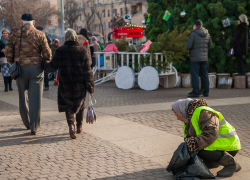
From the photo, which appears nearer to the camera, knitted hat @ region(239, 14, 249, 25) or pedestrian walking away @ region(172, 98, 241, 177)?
pedestrian walking away @ region(172, 98, 241, 177)

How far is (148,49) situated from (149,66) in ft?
1.89

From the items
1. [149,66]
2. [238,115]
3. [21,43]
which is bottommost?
[238,115]

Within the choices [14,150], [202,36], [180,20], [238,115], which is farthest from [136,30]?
[14,150]

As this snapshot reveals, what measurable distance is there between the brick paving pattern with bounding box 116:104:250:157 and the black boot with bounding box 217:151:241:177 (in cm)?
135

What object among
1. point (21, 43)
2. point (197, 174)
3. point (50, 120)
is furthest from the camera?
point (50, 120)

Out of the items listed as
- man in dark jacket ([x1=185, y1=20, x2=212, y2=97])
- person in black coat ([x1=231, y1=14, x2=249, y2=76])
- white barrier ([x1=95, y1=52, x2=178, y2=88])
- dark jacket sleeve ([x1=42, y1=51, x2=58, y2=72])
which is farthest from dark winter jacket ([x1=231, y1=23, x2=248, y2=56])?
dark jacket sleeve ([x1=42, y1=51, x2=58, y2=72])

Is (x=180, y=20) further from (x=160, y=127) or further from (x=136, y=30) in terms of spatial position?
(x=136, y=30)

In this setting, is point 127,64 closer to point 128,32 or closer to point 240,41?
point 240,41

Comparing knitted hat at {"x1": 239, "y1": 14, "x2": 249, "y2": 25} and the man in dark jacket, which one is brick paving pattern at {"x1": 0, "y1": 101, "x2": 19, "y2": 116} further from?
knitted hat at {"x1": 239, "y1": 14, "x2": 249, "y2": 25}

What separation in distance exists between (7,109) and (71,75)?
11.8ft

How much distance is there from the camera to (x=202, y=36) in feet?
34.1

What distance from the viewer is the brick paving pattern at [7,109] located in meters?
8.31

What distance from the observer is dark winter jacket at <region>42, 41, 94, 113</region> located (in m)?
5.89

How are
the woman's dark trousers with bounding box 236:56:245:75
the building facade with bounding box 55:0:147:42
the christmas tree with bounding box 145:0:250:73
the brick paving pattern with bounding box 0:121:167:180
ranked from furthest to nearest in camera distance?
the building facade with bounding box 55:0:147:42, the christmas tree with bounding box 145:0:250:73, the woman's dark trousers with bounding box 236:56:245:75, the brick paving pattern with bounding box 0:121:167:180
